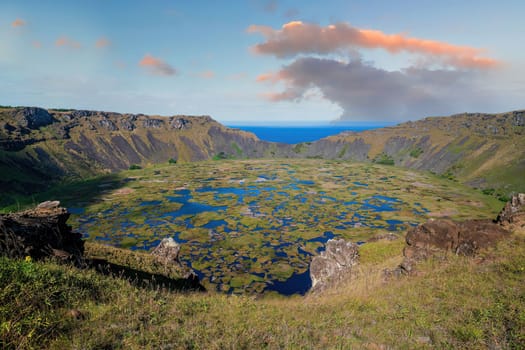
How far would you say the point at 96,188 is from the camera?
167 metres

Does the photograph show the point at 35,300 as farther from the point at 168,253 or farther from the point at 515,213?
the point at 515,213

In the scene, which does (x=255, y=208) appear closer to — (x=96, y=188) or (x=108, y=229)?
(x=108, y=229)

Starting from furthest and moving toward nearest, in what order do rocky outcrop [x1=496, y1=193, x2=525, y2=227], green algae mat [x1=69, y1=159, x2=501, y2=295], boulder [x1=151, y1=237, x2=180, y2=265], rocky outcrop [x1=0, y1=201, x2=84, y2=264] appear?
green algae mat [x1=69, y1=159, x2=501, y2=295], boulder [x1=151, y1=237, x2=180, y2=265], rocky outcrop [x1=496, y1=193, x2=525, y2=227], rocky outcrop [x1=0, y1=201, x2=84, y2=264]

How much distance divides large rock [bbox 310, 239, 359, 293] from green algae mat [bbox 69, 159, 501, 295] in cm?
2396

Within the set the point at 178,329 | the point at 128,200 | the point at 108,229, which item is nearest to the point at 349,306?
the point at 178,329

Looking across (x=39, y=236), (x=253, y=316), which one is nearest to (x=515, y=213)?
(x=253, y=316)

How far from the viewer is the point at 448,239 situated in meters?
21.3

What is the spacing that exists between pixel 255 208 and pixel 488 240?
10390 cm

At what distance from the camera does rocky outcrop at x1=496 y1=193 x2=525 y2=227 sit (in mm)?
20966

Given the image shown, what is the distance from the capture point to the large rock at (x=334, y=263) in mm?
27750

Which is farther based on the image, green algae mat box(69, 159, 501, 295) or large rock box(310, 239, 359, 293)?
green algae mat box(69, 159, 501, 295)

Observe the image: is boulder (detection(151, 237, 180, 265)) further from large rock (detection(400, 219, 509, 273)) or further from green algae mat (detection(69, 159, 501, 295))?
green algae mat (detection(69, 159, 501, 295))

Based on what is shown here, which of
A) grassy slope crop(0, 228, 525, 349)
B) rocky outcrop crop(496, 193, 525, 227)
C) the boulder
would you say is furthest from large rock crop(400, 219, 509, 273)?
the boulder

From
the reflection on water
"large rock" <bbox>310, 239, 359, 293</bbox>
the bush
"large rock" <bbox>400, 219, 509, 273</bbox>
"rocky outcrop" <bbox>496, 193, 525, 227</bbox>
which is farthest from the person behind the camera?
the reflection on water
